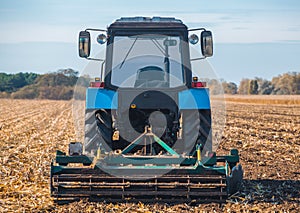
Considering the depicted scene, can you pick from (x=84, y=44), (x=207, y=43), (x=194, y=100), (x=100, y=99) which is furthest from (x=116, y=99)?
(x=207, y=43)

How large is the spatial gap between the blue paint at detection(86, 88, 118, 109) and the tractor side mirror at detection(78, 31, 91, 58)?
19.6 inches

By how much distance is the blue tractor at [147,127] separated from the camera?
6645mm

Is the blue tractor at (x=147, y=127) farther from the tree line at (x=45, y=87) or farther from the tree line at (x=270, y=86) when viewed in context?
the tree line at (x=270, y=86)

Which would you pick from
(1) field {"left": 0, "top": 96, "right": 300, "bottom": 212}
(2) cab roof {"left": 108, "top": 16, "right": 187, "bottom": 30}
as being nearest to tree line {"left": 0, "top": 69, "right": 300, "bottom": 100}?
(1) field {"left": 0, "top": 96, "right": 300, "bottom": 212}

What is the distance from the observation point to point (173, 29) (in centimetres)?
779

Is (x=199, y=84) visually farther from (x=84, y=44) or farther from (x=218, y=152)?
(x=218, y=152)

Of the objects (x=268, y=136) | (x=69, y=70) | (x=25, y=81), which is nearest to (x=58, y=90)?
(x=69, y=70)

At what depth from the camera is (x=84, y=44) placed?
7355mm

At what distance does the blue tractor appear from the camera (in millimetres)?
6645

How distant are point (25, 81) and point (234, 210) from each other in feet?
259

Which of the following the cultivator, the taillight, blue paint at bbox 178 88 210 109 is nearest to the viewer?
the cultivator

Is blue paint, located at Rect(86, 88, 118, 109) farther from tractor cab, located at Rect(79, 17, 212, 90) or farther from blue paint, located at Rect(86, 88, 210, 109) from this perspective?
tractor cab, located at Rect(79, 17, 212, 90)

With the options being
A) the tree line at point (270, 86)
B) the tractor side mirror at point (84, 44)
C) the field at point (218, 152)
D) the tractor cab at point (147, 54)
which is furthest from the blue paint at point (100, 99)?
the tree line at point (270, 86)

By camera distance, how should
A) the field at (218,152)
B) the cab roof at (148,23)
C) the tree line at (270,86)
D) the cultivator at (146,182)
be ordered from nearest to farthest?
the field at (218,152)
the cultivator at (146,182)
the cab roof at (148,23)
the tree line at (270,86)
